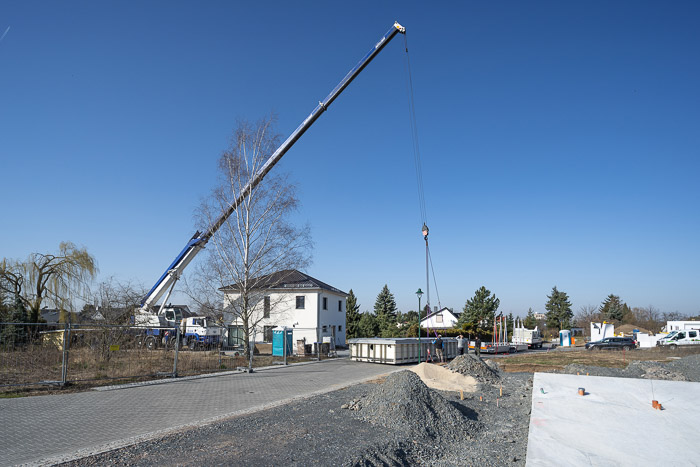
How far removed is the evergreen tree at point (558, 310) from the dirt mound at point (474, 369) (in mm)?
80755

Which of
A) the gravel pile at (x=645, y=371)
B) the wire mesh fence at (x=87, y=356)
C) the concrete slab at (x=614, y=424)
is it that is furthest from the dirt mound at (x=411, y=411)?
the wire mesh fence at (x=87, y=356)

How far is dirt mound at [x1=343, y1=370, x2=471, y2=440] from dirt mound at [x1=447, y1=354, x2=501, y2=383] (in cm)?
656

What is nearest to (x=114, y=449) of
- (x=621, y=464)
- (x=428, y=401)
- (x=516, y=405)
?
(x=428, y=401)

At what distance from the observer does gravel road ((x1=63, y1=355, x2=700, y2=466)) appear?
6.73 m

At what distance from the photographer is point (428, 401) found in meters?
9.88

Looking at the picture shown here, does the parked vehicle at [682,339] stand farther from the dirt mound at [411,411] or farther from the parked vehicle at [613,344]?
the dirt mound at [411,411]

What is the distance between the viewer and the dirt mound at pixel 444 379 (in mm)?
14906

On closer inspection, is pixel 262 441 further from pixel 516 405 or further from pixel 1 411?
pixel 516 405

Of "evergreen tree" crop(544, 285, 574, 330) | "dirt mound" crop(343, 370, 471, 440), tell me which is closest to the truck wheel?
"dirt mound" crop(343, 370, 471, 440)

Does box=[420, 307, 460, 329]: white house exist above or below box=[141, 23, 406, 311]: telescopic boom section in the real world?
below

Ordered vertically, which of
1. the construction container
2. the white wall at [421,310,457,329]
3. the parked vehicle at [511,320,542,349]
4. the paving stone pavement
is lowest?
the white wall at [421,310,457,329]

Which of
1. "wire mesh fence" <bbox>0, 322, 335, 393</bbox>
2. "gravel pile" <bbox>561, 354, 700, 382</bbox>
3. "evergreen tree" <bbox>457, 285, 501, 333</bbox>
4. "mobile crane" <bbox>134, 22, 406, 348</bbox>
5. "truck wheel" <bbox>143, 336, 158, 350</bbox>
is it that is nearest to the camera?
"wire mesh fence" <bbox>0, 322, 335, 393</bbox>

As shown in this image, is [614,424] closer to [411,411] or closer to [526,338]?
[411,411]

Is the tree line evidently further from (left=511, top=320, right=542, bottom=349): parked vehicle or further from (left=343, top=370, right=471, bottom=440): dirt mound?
(left=343, top=370, right=471, bottom=440): dirt mound
